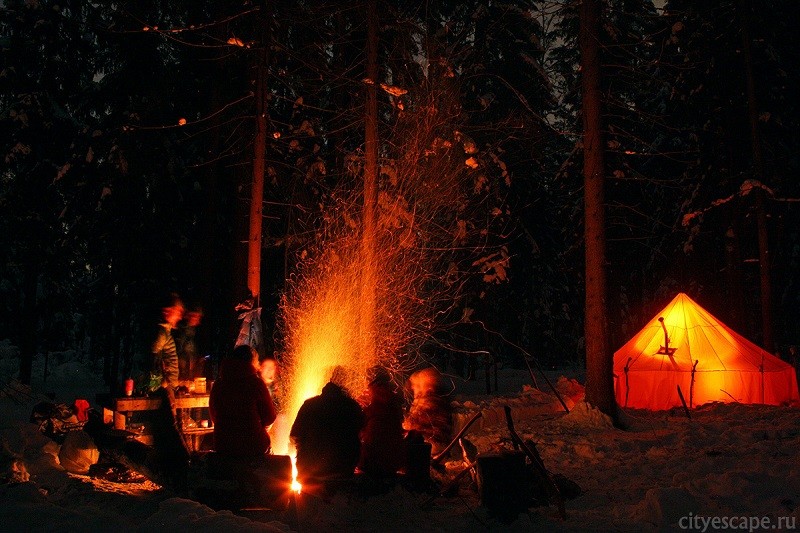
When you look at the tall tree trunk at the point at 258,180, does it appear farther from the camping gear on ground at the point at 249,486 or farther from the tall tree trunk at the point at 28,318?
the tall tree trunk at the point at 28,318

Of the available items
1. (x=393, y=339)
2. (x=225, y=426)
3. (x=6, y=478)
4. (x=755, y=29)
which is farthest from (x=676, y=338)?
(x=6, y=478)

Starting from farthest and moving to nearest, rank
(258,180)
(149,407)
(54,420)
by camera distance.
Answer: (258,180)
(54,420)
(149,407)

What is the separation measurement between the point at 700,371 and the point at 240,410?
13096 mm

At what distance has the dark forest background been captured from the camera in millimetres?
14180

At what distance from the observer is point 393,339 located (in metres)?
13.4

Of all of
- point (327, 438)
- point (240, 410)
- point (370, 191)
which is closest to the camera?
point (240, 410)

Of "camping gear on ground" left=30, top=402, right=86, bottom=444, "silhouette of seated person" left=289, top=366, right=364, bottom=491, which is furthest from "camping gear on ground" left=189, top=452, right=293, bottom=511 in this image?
"camping gear on ground" left=30, top=402, right=86, bottom=444

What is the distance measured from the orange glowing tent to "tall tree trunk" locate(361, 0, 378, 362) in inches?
295

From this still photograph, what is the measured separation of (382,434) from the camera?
7742 mm

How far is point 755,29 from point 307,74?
1393 cm

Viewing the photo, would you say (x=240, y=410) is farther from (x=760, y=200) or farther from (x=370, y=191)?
(x=760, y=200)

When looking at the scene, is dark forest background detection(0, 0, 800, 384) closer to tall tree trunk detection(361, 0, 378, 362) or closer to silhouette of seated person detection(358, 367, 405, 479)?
tall tree trunk detection(361, 0, 378, 362)

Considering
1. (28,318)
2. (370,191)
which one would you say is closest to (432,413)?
(370,191)

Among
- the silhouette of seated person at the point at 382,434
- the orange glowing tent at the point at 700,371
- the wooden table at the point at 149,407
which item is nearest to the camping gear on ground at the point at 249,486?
the silhouette of seated person at the point at 382,434
